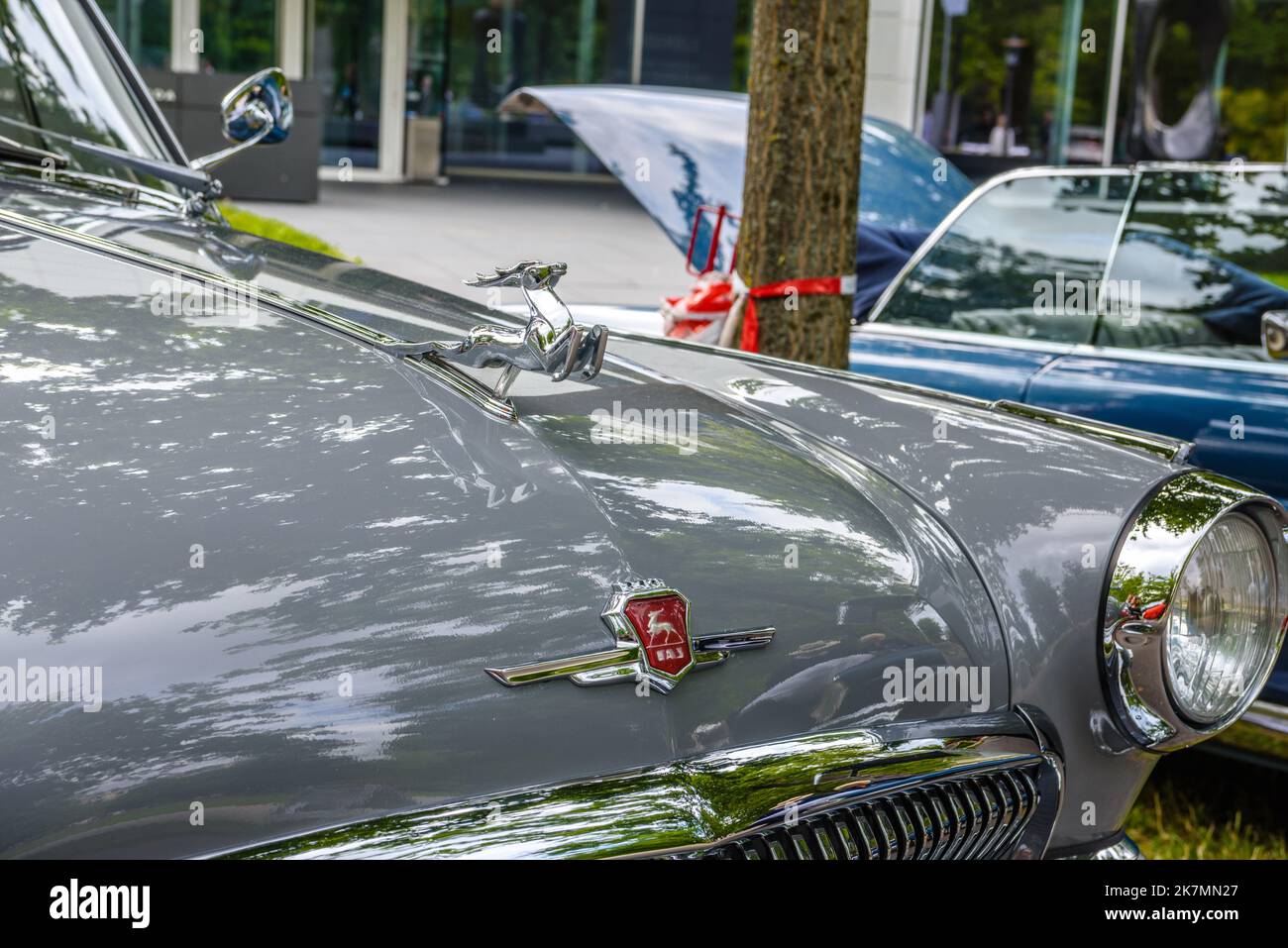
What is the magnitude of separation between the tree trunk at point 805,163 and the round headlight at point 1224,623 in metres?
1.94

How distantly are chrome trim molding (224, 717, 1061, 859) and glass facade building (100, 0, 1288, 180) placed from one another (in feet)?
42.1

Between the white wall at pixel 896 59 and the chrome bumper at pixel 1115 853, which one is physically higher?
the white wall at pixel 896 59

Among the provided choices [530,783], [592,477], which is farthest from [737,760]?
[592,477]

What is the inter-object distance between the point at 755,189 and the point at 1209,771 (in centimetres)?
188

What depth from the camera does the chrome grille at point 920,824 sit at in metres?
1.43

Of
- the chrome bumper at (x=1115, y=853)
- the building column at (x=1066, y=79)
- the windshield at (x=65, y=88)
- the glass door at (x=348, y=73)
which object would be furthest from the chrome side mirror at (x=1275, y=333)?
the glass door at (x=348, y=73)

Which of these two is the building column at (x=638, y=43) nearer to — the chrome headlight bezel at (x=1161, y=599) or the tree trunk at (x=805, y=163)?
the tree trunk at (x=805, y=163)

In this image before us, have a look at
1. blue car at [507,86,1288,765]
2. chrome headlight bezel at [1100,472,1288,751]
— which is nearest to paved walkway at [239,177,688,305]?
blue car at [507,86,1288,765]

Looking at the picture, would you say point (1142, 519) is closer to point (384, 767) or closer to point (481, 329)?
point (481, 329)

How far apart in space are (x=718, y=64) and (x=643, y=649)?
1828 cm

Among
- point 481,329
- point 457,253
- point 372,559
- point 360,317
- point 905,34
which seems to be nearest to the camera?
point 372,559

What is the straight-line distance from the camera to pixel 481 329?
5.65 feet

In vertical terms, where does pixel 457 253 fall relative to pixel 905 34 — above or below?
below
